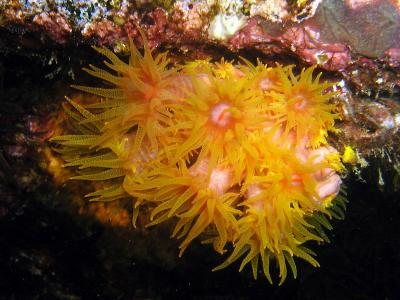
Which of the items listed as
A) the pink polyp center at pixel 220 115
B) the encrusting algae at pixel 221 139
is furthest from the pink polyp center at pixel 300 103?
the pink polyp center at pixel 220 115

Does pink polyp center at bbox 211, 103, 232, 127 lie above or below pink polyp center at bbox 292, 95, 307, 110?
below

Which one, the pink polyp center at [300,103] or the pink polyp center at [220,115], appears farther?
the pink polyp center at [300,103]

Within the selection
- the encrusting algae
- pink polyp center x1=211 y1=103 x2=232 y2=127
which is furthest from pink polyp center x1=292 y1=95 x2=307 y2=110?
pink polyp center x1=211 y1=103 x2=232 y2=127

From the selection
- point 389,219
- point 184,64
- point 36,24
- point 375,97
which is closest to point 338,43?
point 375,97

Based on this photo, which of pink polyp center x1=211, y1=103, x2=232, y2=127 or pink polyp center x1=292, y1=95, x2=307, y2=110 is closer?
pink polyp center x1=211, y1=103, x2=232, y2=127

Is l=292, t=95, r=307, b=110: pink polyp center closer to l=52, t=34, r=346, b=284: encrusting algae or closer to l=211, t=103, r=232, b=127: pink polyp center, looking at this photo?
l=52, t=34, r=346, b=284: encrusting algae

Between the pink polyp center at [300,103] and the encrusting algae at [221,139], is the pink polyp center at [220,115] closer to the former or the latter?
the encrusting algae at [221,139]

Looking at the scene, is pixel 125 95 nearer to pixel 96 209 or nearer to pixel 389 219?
pixel 96 209

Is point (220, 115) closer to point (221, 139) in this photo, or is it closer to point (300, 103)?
point (221, 139)

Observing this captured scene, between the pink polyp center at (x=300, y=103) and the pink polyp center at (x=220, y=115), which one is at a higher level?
the pink polyp center at (x=300, y=103)
